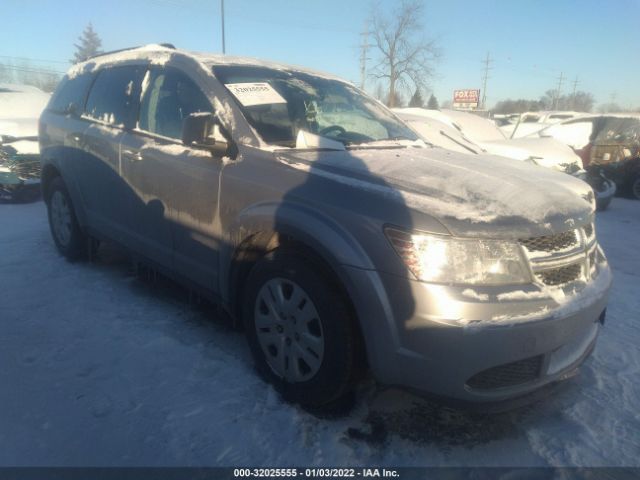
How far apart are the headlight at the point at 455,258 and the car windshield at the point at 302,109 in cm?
110

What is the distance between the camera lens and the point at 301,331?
90.1 inches

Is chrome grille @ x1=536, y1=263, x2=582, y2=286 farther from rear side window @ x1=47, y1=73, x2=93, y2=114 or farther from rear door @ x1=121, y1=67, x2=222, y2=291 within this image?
rear side window @ x1=47, y1=73, x2=93, y2=114

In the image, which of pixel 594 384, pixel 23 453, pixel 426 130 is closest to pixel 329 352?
pixel 23 453

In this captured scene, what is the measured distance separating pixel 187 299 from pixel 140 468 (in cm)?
183

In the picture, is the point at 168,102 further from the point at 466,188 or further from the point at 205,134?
the point at 466,188

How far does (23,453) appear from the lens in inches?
78.2

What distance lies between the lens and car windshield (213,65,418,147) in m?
2.76

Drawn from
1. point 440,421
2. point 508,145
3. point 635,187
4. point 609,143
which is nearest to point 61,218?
point 440,421

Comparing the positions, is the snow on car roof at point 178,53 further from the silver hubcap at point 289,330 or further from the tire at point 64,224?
the silver hubcap at point 289,330

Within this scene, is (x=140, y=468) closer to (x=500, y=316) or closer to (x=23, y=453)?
(x=23, y=453)

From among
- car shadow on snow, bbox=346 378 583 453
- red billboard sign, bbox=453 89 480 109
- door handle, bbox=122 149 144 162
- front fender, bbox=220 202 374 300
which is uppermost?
red billboard sign, bbox=453 89 480 109

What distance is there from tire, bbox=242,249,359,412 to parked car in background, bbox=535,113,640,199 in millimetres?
10042

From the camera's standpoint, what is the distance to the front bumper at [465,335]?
1.83 metres

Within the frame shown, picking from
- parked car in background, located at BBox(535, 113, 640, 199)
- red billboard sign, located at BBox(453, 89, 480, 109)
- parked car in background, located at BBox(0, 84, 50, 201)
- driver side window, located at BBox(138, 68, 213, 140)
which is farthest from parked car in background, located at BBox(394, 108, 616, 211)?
red billboard sign, located at BBox(453, 89, 480, 109)
